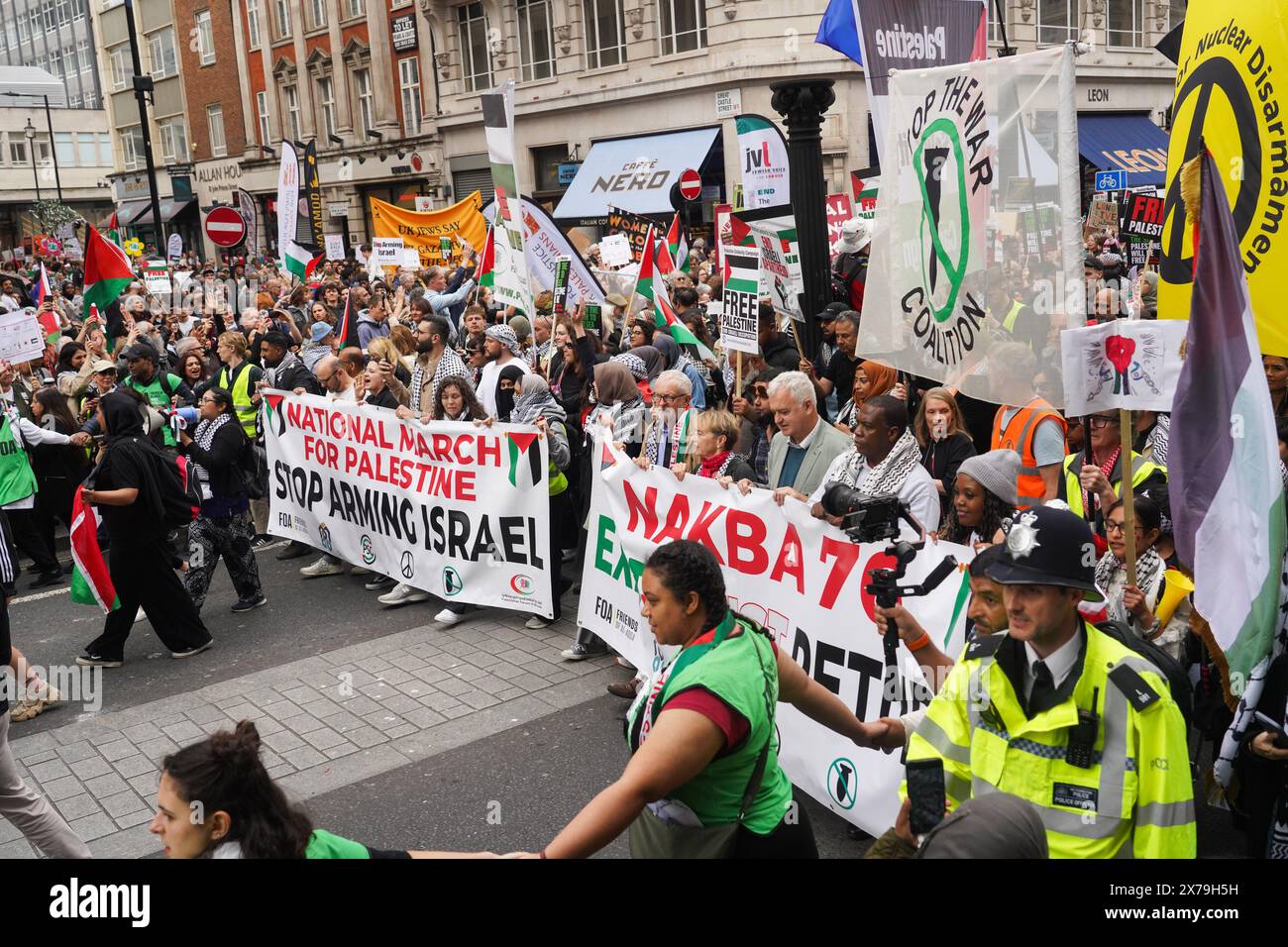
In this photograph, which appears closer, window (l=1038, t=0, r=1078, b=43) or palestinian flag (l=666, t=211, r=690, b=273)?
palestinian flag (l=666, t=211, r=690, b=273)

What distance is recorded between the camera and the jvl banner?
18203mm

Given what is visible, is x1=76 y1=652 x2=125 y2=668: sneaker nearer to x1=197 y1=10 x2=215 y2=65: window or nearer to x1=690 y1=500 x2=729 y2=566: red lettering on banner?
x1=690 y1=500 x2=729 y2=566: red lettering on banner

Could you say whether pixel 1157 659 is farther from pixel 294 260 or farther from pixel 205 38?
pixel 205 38

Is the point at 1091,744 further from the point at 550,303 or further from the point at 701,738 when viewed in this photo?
the point at 550,303

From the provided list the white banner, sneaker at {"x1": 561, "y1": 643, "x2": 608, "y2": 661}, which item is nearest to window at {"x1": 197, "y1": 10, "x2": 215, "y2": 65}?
sneaker at {"x1": 561, "y1": 643, "x2": 608, "y2": 661}

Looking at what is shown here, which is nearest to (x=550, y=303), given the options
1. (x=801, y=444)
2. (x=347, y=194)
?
(x=801, y=444)

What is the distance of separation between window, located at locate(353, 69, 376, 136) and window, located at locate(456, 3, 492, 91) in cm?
695

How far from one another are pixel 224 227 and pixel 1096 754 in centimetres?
1788

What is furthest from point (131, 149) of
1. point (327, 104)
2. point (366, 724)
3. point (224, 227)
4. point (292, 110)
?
point (366, 724)

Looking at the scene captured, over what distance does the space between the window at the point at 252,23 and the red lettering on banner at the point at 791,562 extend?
155ft

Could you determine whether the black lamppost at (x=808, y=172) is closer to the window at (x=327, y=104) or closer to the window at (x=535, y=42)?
the window at (x=535, y=42)

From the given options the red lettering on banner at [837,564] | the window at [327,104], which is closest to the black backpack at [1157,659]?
the red lettering on banner at [837,564]
